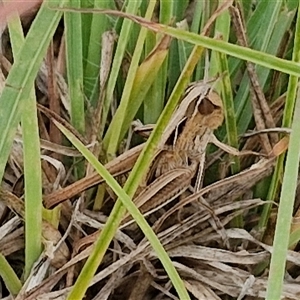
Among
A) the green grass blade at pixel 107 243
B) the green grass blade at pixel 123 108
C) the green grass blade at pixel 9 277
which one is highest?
the green grass blade at pixel 123 108

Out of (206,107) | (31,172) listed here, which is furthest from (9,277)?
(206,107)

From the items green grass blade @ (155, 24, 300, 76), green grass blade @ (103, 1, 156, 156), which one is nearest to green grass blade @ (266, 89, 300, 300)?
green grass blade @ (155, 24, 300, 76)

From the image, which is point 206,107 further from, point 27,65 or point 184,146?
point 27,65

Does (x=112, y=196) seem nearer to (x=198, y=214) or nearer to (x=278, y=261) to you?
(x=198, y=214)

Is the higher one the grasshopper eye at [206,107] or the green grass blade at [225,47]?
the green grass blade at [225,47]

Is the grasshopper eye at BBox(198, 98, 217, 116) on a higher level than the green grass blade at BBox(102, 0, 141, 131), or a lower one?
lower

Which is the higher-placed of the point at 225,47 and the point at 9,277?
the point at 225,47

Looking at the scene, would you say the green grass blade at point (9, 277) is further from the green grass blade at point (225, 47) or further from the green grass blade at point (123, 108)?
the green grass blade at point (225, 47)

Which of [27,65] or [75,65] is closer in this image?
[27,65]

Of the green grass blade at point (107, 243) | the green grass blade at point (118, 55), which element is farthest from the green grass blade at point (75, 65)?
the green grass blade at point (107, 243)

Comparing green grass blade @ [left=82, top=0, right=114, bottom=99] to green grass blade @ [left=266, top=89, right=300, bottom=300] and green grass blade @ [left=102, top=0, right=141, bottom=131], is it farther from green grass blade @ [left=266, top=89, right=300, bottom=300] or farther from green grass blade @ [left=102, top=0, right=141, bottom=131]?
green grass blade @ [left=266, top=89, right=300, bottom=300]
